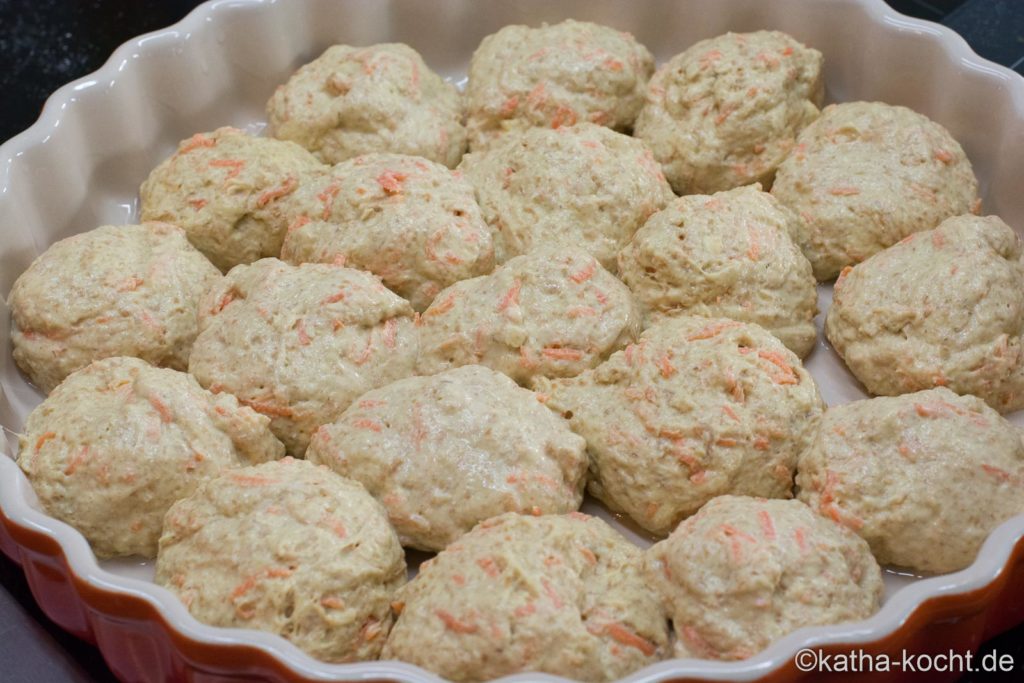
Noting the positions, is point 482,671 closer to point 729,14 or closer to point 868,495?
point 868,495

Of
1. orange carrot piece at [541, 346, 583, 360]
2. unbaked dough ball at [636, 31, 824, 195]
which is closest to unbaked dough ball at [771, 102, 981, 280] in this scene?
unbaked dough ball at [636, 31, 824, 195]

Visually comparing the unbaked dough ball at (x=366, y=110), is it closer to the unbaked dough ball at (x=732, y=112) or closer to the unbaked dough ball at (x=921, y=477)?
the unbaked dough ball at (x=732, y=112)

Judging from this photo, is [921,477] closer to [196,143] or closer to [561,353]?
[561,353]

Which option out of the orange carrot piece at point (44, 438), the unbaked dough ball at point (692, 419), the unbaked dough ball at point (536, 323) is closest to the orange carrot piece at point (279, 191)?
the unbaked dough ball at point (536, 323)

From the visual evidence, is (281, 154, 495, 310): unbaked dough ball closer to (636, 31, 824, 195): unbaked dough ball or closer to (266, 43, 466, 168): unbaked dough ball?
(266, 43, 466, 168): unbaked dough ball

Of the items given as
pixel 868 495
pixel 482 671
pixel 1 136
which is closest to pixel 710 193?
pixel 868 495
